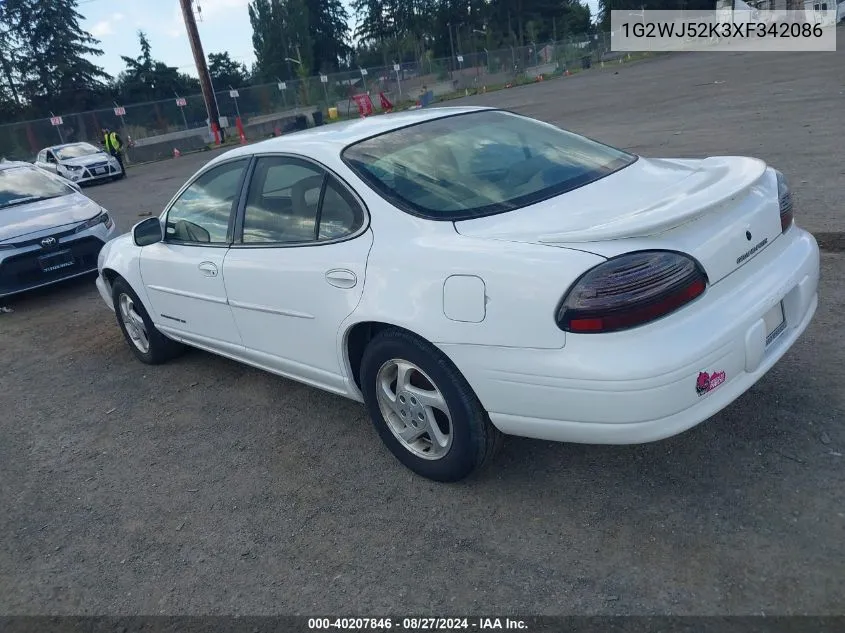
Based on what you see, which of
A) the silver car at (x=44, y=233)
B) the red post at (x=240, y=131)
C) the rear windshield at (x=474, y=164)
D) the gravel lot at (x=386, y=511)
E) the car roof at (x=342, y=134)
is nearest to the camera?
the gravel lot at (x=386, y=511)

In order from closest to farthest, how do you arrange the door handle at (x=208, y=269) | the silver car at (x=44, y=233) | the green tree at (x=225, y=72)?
the door handle at (x=208, y=269) < the silver car at (x=44, y=233) < the green tree at (x=225, y=72)

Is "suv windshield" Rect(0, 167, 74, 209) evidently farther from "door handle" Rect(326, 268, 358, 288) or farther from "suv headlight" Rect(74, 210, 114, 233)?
"door handle" Rect(326, 268, 358, 288)

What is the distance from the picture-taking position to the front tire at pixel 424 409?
278 centimetres

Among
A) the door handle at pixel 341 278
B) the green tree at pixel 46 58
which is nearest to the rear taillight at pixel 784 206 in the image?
the door handle at pixel 341 278

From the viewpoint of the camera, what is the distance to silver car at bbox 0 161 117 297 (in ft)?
23.7

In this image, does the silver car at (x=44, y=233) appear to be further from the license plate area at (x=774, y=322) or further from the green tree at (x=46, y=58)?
the green tree at (x=46, y=58)

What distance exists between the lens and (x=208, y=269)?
396cm

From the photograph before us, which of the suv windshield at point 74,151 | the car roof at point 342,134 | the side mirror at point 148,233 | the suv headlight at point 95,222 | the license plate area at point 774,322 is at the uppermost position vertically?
the car roof at point 342,134

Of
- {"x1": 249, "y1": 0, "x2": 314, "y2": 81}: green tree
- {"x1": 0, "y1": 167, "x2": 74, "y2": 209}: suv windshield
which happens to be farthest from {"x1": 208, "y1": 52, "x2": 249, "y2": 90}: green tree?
{"x1": 0, "y1": 167, "x2": 74, "y2": 209}: suv windshield

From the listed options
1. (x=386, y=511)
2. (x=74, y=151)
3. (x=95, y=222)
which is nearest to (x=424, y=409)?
(x=386, y=511)

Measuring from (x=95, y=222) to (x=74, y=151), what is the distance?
17.2 metres

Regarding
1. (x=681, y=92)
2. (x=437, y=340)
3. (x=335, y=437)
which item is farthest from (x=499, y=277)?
(x=681, y=92)

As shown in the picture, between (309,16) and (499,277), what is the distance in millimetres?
98734

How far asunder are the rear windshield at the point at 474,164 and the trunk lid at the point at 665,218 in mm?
140
